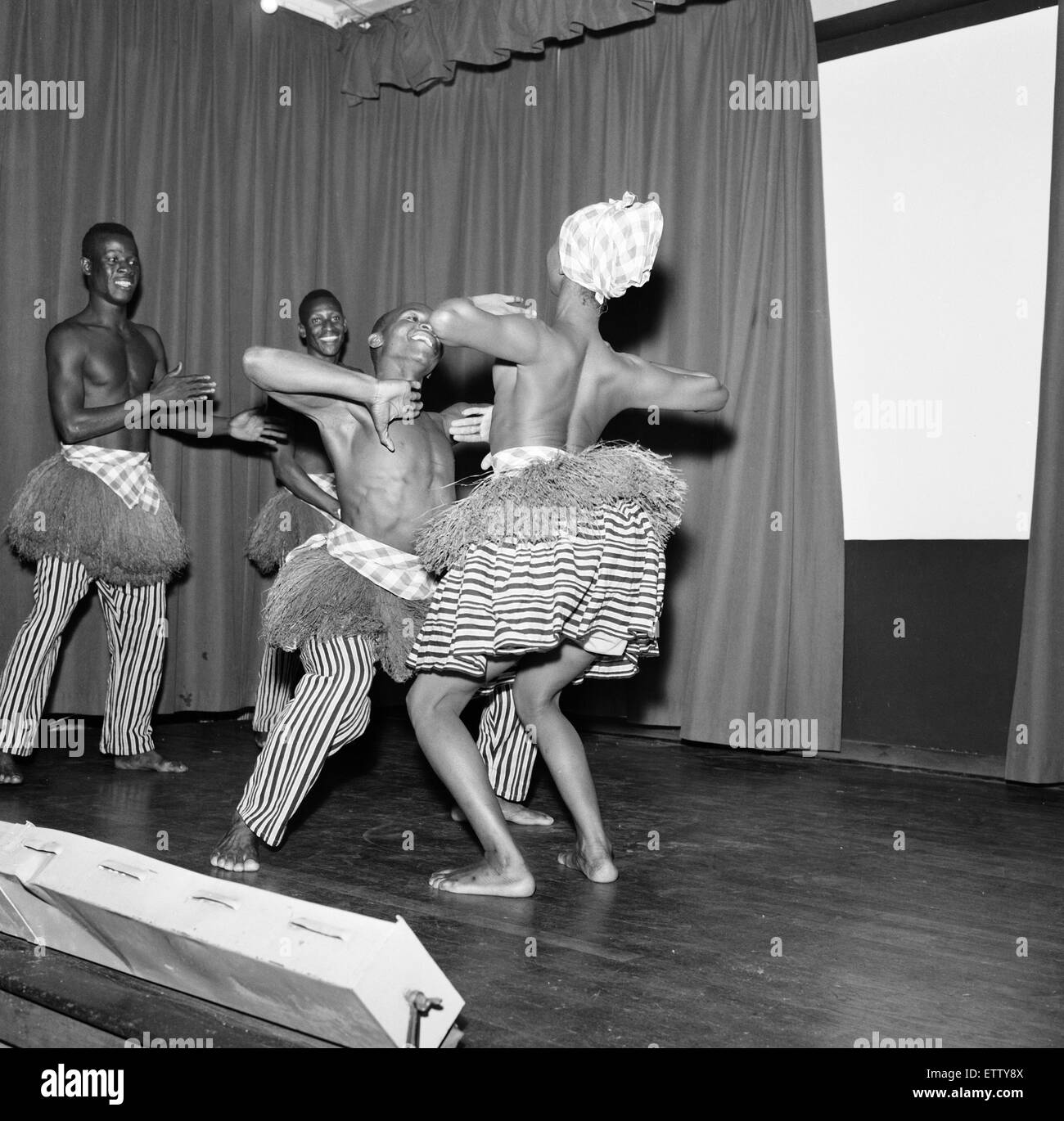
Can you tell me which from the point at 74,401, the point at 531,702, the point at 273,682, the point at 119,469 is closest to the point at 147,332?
the point at 74,401

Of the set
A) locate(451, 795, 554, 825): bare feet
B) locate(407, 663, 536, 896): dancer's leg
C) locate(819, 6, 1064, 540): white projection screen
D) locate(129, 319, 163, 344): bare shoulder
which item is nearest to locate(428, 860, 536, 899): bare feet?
locate(407, 663, 536, 896): dancer's leg

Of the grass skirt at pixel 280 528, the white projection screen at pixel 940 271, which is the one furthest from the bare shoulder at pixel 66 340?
the white projection screen at pixel 940 271

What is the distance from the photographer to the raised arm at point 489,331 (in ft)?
7.85

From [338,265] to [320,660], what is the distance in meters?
3.15

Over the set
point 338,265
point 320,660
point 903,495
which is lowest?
point 320,660

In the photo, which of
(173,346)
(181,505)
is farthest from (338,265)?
(181,505)

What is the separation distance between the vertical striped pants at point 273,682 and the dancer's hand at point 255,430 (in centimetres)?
80

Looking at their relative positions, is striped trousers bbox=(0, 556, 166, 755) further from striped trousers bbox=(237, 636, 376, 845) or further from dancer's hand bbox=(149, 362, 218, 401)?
striped trousers bbox=(237, 636, 376, 845)

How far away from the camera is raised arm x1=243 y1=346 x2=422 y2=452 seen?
2625 mm

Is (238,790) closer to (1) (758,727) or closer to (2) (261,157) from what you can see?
(1) (758,727)

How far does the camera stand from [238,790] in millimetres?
3695

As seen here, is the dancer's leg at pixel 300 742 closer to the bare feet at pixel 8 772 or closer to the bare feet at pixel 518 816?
the bare feet at pixel 518 816

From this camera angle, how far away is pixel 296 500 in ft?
15.2

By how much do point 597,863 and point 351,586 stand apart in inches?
34.7
